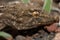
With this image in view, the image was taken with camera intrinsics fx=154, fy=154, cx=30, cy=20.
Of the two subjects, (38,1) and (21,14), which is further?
(38,1)

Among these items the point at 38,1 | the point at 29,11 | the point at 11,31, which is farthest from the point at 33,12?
the point at 11,31

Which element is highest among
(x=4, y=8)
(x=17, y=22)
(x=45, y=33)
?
(x=4, y=8)

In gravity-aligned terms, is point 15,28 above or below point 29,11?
below

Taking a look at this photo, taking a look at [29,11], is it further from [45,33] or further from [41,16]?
[45,33]

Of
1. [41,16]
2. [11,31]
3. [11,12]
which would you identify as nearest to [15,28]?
[11,31]
